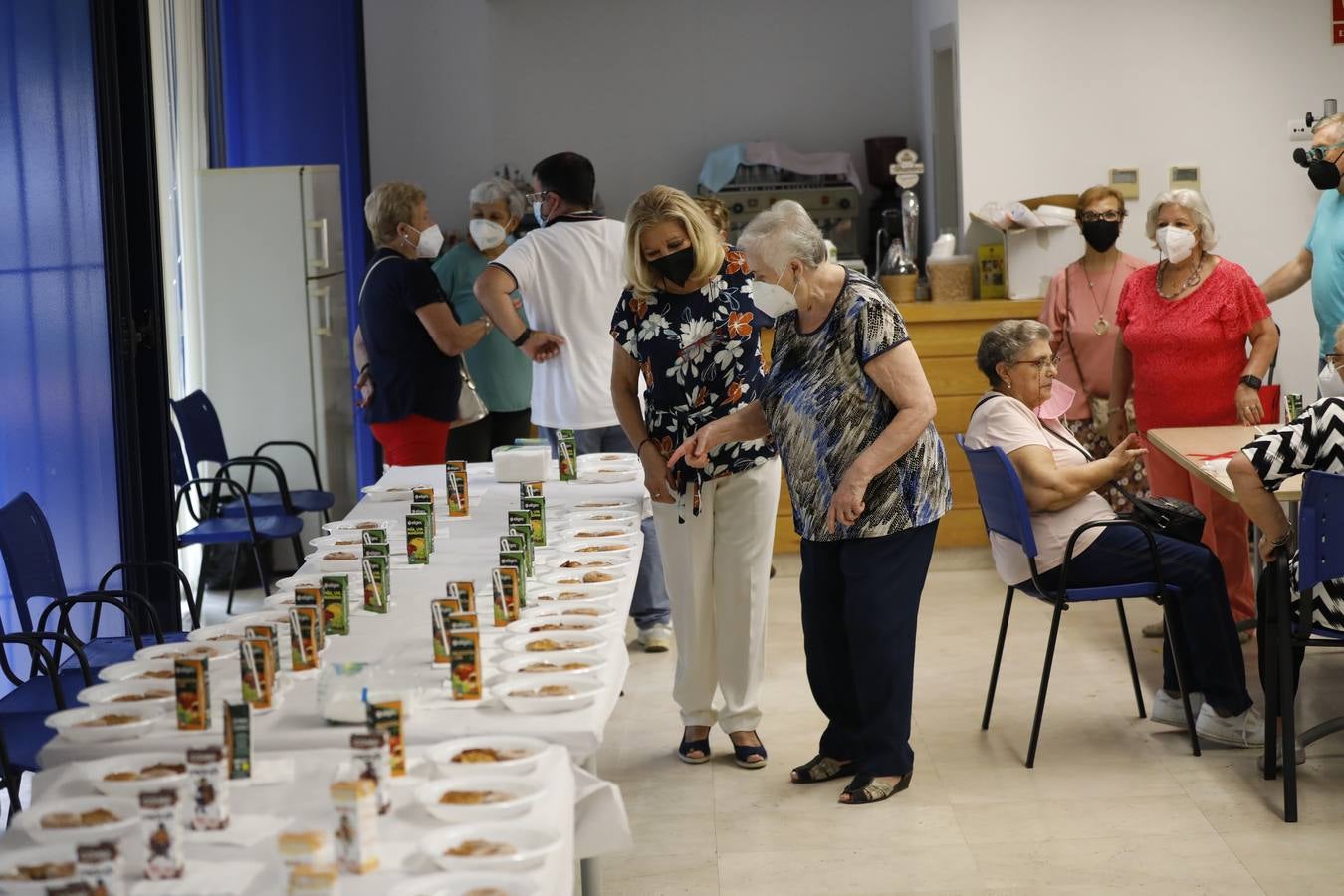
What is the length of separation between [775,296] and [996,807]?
142cm

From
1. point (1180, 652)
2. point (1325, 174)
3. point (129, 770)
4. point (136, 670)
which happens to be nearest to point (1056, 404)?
point (1180, 652)

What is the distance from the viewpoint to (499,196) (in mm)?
6148

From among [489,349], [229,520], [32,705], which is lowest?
[32,705]

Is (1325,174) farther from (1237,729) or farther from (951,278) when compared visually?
(951,278)

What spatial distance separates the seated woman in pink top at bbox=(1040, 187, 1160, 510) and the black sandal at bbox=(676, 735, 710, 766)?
2486mm

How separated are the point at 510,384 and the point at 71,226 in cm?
202

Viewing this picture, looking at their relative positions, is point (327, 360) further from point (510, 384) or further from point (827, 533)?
point (827, 533)

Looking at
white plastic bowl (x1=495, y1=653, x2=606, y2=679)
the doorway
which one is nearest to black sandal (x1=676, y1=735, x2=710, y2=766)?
white plastic bowl (x1=495, y1=653, x2=606, y2=679)

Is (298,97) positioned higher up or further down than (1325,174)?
higher up

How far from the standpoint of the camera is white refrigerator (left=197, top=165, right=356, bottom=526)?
22.1ft

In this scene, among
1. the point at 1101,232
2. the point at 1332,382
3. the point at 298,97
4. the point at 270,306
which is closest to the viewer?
the point at 1332,382

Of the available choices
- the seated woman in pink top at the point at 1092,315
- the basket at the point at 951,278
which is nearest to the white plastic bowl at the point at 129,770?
the seated woman in pink top at the point at 1092,315

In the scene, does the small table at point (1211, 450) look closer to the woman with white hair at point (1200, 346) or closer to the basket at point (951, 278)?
the woman with white hair at point (1200, 346)

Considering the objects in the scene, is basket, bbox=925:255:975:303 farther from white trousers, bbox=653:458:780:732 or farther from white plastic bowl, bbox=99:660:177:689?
white plastic bowl, bbox=99:660:177:689
